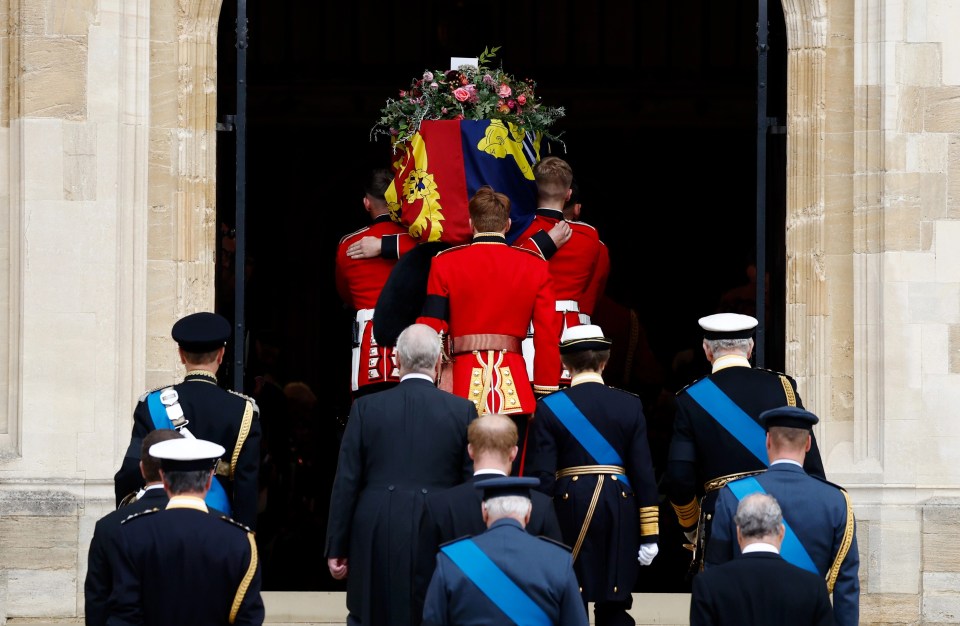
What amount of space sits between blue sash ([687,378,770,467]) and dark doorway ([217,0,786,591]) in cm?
584

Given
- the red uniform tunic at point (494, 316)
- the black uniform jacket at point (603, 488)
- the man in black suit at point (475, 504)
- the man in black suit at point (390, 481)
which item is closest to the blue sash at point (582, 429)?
the black uniform jacket at point (603, 488)

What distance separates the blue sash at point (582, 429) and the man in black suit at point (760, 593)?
1817 mm

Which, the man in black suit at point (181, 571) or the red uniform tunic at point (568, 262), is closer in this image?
the man in black suit at point (181, 571)

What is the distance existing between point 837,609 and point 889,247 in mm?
2962

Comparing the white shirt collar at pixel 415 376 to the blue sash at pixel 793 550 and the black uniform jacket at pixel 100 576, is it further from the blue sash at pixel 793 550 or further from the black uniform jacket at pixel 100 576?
the black uniform jacket at pixel 100 576

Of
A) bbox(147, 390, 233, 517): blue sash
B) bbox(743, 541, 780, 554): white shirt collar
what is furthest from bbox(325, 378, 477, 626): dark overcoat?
bbox(743, 541, 780, 554): white shirt collar

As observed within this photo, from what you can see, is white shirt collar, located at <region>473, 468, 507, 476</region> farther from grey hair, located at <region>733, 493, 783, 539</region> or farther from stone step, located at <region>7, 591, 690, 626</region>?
stone step, located at <region>7, 591, 690, 626</region>

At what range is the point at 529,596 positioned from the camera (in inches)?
230

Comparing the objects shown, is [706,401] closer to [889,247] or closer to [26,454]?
[889,247]

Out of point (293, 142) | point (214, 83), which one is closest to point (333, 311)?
point (293, 142)

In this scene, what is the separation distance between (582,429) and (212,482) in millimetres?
1534

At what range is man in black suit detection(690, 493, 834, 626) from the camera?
6.03 metres

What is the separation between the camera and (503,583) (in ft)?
19.2

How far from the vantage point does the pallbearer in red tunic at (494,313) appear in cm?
864
